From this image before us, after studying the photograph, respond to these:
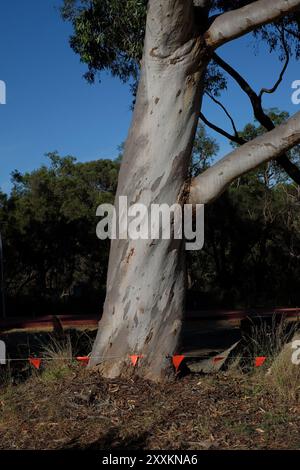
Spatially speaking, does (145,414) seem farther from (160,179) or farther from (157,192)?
(160,179)

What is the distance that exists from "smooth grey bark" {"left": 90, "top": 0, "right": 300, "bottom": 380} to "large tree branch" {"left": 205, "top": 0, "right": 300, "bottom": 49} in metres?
0.01

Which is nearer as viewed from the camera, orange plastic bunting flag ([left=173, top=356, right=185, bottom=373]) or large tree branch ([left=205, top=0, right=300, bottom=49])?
large tree branch ([left=205, top=0, right=300, bottom=49])

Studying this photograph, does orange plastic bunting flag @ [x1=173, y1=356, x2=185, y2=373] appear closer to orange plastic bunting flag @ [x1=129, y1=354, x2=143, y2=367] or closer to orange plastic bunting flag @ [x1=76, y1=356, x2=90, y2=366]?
orange plastic bunting flag @ [x1=129, y1=354, x2=143, y2=367]

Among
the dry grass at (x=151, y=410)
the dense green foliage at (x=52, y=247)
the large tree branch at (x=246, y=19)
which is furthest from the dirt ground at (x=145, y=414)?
the dense green foliage at (x=52, y=247)

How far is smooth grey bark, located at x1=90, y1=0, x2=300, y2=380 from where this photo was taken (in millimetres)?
6508

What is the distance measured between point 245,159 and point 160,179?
2.85 ft

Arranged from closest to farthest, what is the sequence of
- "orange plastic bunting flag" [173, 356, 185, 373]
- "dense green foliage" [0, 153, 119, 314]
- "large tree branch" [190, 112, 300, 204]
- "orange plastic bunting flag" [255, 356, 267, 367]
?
"large tree branch" [190, 112, 300, 204] → "orange plastic bunting flag" [173, 356, 185, 373] → "orange plastic bunting flag" [255, 356, 267, 367] → "dense green foliage" [0, 153, 119, 314]

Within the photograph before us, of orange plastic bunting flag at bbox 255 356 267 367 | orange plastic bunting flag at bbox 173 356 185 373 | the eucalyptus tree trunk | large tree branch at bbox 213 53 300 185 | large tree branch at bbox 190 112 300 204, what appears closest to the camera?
large tree branch at bbox 190 112 300 204

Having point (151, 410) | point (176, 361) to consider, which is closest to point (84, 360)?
point (176, 361)

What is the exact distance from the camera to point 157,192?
6.55 meters

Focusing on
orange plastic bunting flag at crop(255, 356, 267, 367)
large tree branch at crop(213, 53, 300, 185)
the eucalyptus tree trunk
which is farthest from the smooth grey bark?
large tree branch at crop(213, 53, 300, 185)

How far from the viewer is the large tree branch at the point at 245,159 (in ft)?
21.0
